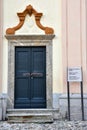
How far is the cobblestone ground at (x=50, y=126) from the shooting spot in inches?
393

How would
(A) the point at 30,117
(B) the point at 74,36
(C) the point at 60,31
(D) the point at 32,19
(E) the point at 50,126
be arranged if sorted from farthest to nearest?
(D) the point at 32,19 → (C) the point at 60,31 → (B) the point at 74,36 → (A) the point at 30,117 → (E) the point at 50,126

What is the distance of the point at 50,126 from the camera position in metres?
10.3

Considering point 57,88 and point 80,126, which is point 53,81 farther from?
point 80,126

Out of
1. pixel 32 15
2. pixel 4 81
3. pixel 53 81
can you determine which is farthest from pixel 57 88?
pixel 32 15

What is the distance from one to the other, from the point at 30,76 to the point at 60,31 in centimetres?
180

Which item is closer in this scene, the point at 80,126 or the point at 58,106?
the point at 80,126

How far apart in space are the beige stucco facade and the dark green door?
0.41 metres

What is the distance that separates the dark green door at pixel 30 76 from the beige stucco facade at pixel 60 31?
16.1 inches

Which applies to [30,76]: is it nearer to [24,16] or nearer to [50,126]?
[24,16]

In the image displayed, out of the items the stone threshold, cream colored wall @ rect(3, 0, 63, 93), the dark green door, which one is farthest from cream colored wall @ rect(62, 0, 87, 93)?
the stone threshold

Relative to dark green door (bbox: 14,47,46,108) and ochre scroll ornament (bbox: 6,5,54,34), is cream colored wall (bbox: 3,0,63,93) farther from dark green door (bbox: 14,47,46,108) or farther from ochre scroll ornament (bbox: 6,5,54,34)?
dark green door (bbox: 14,47,46,108)

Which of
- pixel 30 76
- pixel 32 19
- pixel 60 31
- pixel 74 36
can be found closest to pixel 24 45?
pixel 32 19

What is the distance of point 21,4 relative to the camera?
11898 mm

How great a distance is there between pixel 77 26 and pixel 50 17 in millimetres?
986
